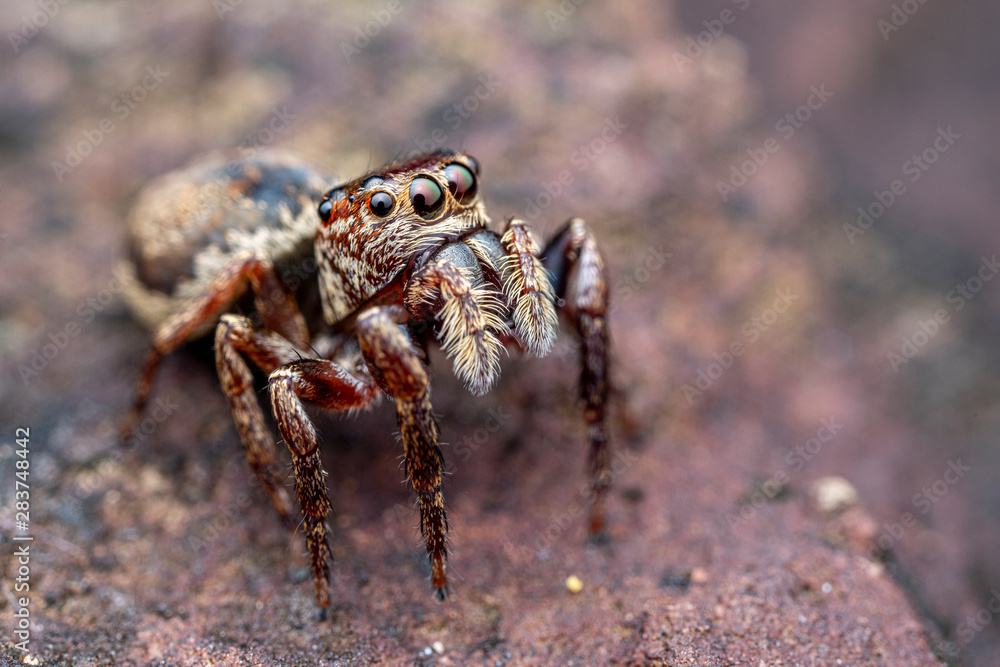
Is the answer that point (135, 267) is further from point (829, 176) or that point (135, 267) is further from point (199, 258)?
point (829, 176)

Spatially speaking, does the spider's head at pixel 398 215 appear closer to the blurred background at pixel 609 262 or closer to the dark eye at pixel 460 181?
the dark eye at pixel 460 181

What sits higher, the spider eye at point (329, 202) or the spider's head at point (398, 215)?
the spider eye at point (329, 202)

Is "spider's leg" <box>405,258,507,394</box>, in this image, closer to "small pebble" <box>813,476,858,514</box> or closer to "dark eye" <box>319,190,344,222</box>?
"dark eye" <box>319,190,344,222</box>

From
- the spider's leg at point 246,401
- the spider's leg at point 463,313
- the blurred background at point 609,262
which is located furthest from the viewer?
the blurred background at point 609,262

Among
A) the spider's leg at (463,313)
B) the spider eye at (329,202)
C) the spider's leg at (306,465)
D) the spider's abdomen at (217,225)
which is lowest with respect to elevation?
the spider's leg at (306,465)

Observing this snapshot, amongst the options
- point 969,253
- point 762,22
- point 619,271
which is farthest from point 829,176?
point 762,22

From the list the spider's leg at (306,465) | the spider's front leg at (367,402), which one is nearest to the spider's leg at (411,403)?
the spider's front leg at (367,402)

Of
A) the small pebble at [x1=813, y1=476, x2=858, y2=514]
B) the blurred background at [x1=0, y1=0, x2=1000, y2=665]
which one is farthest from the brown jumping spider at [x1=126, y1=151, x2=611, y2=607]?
the small pebble at [x1=813, y1=476, x2=858, y2=514]

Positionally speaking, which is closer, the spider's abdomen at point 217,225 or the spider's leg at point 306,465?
the spider's leg at point 306,465

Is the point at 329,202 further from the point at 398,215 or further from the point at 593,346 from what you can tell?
the point at 593,346
